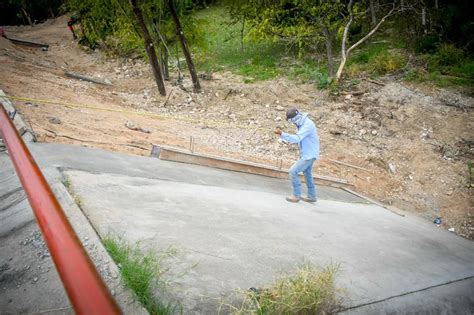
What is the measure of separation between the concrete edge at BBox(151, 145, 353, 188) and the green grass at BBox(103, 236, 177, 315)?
13.7ft

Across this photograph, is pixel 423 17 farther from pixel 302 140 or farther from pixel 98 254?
pixel 98 254

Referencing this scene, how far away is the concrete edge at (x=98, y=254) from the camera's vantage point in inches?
83.0

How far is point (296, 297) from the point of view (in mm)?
2346

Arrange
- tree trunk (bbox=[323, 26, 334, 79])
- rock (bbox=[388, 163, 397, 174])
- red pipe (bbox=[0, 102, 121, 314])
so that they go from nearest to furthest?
1. red pipe (bbox=[0, 102, 121, 314])
2. rock (bbox=[388, 163, 397, 174])
3. tree trunk (bbox=[323, 26, 334, 79])

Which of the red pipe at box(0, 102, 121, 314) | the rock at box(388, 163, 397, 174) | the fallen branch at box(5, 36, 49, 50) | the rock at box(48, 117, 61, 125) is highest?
the fallen branch at box(5, 36, 49, 50)

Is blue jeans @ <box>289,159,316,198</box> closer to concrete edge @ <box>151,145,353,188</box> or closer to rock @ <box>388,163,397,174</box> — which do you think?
concrete edge @ <box>151,145,353,188</box>

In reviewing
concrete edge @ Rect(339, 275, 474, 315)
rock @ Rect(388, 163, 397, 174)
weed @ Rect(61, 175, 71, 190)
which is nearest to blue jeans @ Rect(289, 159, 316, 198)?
concrete edge @ Rect(339, 275, 474, 315)

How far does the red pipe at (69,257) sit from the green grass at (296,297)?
1.47 m

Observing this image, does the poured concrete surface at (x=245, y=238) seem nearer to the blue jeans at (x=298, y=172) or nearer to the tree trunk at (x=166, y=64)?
the blue jeans at (x=298, y=172)

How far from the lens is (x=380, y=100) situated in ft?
39.1

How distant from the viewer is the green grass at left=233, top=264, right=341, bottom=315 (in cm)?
231

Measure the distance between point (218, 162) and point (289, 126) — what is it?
5.20m

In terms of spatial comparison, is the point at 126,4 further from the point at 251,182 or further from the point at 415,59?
the point at 415,59

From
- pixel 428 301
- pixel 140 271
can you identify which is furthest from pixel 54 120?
pixel 428 301
